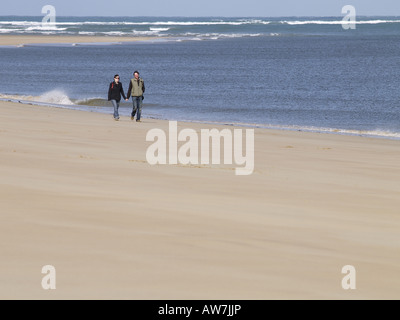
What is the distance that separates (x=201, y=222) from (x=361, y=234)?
1741 millimetres

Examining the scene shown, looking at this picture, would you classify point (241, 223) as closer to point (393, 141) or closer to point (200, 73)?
point (393, 141)

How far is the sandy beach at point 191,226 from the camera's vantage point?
22.0 ft

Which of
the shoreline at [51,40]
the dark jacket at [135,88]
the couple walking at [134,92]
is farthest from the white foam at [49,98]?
the shoreline at [51,40]

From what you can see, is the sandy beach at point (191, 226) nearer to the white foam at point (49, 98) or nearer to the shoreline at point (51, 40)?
the white foam at point (49, 98)

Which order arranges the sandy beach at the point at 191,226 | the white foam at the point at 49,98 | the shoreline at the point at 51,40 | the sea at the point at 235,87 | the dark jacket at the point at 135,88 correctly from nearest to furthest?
1. the sandy beach at the point at 191,226
2. the dark jacket at the point at 135,88
3. the sea at the point at 235,87
4. the white foam at the point at 49,98
5. the shoreline at the point at 51,40

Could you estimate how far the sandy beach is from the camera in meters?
6.72

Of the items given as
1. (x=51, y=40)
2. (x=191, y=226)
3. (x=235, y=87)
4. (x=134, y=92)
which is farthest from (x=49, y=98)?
(x=51, y=40)

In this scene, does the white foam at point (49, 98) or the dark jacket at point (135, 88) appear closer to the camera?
the dark jacket at point (135, 88)

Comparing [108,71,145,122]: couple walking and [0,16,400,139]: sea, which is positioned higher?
[0,16,400,139]: sea

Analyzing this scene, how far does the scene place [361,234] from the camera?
8750 mm

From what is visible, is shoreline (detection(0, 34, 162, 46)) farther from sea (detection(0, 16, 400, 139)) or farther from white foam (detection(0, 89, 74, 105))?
white foam (detection(0, 89, 74, 105))

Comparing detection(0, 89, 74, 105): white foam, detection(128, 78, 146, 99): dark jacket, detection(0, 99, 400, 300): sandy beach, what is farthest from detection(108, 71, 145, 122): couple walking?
detection(0, 89, 74, 105): white foam

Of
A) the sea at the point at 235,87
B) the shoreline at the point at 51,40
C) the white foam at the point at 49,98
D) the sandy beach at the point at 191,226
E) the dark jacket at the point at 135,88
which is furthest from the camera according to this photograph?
the shoreline at the point at 51,40

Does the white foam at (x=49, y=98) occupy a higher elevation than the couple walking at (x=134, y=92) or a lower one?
higher
